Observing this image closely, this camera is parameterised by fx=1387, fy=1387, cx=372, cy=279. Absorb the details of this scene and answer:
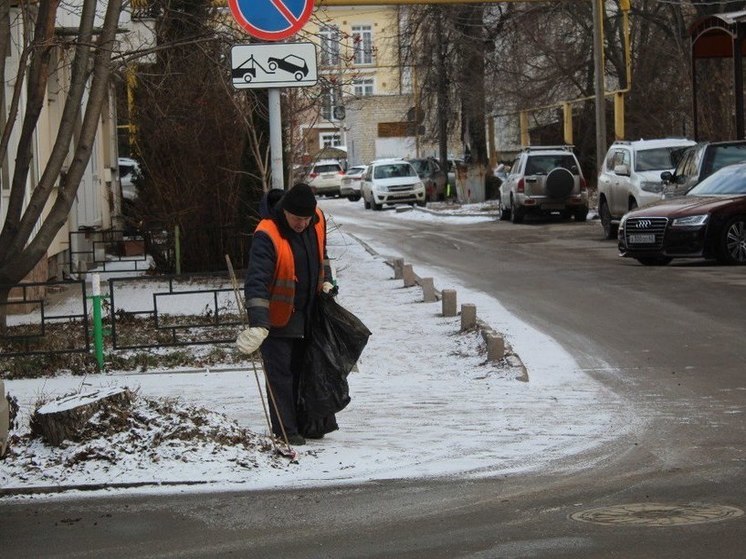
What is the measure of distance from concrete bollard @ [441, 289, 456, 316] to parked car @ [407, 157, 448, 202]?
3547 centimetres

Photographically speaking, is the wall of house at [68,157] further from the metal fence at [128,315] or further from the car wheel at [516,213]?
the car wheel at [516,213]

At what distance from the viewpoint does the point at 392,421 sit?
9.44 metres

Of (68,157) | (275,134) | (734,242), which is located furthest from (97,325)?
(68,157)

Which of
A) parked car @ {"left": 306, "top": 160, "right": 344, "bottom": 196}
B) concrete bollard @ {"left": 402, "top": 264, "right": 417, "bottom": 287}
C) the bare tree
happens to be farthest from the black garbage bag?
parked car @ {"left": 306, "top": 160, "right": 344, "bottom": 196}

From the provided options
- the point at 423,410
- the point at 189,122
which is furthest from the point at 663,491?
the point at 189,122

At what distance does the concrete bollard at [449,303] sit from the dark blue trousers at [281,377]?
21.3 ft

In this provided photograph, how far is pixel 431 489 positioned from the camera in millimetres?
7277

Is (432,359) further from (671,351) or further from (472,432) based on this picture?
(472,432)

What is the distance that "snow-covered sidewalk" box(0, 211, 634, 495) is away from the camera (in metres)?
7.70

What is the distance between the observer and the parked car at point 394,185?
4600cm

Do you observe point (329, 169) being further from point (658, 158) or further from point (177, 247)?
point (177, 247)

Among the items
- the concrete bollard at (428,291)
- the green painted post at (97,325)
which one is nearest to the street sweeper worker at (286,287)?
the green painted post at (97,325)

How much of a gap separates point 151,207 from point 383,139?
59950 mm

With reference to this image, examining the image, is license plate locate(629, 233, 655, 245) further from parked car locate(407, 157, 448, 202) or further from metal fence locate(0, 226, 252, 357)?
parked car locate(407, 157, 448, 202)
